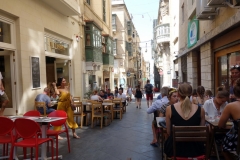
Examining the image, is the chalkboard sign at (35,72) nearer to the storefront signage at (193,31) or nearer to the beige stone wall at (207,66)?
the beige stone wall at (207,66)

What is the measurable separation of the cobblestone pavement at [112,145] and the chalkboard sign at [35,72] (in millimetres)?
2543

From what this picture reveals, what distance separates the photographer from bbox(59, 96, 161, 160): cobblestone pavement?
454cm

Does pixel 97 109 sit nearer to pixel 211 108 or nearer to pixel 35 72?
pixel 35 72

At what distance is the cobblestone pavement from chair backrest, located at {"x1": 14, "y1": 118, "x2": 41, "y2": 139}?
1.26 m

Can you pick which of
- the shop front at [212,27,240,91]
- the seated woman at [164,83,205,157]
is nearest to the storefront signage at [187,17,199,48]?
the shop front at [212,27,240,91]

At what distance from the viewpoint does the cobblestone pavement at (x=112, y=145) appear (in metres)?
4.54

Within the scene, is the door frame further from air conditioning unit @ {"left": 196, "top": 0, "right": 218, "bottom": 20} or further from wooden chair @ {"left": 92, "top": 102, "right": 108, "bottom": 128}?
wooden chair @ {"left": 92, "top": 102, "right": 108, "bottom": 128}

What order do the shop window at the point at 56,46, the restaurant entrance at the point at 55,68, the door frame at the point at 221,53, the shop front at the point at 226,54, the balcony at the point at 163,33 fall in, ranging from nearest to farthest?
1. the shop front at the point at 226,54
2. the door frame at the point at 221,53
3. the shop window at the point at 56,46
4. the restaurant entrance at the point at 55,68
5. the balcony at the point at 163,33

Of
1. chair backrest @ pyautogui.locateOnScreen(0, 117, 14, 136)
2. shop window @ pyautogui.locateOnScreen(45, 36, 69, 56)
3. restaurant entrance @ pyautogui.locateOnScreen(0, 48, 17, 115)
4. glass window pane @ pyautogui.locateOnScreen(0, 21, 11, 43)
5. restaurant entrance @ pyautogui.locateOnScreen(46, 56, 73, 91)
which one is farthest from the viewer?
restaurant entrance @ pyautogui.locateOnScreen(46, 56, 73, 91)

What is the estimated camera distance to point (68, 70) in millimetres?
11734

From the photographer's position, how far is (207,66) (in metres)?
8.07

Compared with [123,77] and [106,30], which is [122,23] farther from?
[106,30]

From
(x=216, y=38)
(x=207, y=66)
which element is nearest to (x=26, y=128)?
(x=216, y=38)

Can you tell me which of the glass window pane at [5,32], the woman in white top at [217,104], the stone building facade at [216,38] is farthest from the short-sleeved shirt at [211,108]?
the glass window pane at [5,32]
